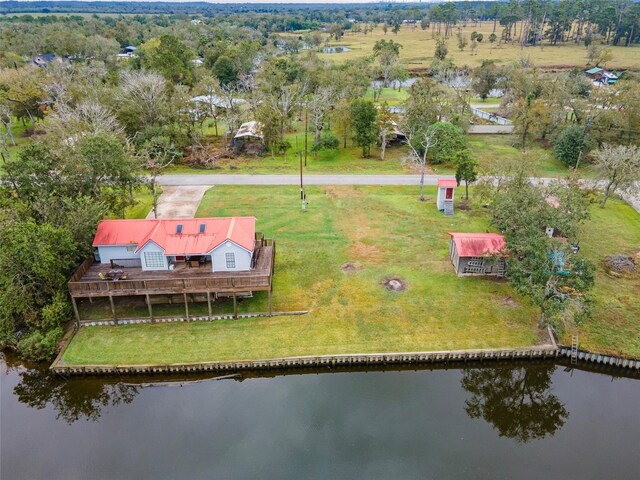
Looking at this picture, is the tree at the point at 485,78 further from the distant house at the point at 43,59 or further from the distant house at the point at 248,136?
the distant house at the point at 43,59

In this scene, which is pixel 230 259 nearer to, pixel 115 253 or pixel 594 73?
pixel 115 253

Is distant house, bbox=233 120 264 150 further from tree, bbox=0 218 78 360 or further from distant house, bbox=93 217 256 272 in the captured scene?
tree, bbox=0 218 78 360

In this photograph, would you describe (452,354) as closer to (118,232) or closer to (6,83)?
(118,232)

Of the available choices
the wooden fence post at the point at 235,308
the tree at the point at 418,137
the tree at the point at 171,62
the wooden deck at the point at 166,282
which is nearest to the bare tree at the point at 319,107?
the tree at the point at 418,137

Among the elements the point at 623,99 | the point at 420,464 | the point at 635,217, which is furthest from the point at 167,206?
the point at 623,99

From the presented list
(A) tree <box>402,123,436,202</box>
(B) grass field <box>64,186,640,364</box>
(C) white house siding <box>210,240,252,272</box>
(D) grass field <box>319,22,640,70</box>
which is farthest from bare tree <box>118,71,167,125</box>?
(D) grass field <box>319,22,640,70</box>

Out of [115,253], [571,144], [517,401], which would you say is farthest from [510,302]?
[571,144]
